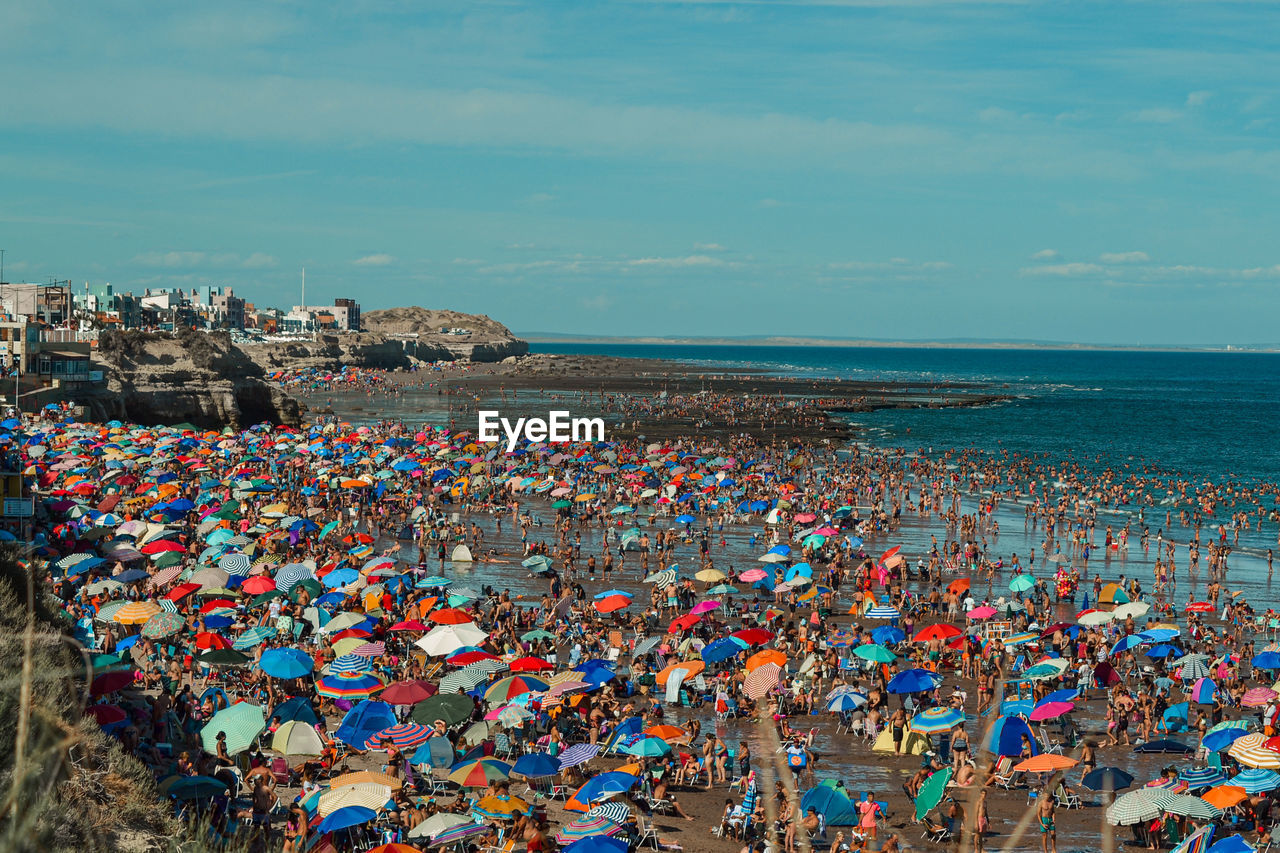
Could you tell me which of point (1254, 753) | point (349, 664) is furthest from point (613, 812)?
point (1254, 753)

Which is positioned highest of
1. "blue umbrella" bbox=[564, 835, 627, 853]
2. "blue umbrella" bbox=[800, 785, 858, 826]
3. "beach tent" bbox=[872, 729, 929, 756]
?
"blue umbrella" bbox=[564, 835, 627, 853]

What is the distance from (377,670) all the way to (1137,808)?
468 inches

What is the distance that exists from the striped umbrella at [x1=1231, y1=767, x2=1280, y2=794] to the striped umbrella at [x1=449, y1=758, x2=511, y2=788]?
9553 mm

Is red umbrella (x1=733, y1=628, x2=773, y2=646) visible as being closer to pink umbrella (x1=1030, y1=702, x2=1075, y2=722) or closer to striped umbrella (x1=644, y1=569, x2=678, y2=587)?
pink umbrella (x1=1030, y1=702, x2=1075, y2=722)

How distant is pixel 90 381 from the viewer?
57.3 m

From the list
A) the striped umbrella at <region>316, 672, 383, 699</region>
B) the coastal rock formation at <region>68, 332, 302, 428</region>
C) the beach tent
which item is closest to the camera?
the striped umbrella at <region>316, 672, 383, 699</region>

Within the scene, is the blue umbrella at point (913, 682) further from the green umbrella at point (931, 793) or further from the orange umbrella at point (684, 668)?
the green umbrella at point (931, 793)

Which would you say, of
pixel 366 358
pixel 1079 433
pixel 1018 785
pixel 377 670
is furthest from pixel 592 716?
pixel 366 358

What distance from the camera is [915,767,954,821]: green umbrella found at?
14.4 metres

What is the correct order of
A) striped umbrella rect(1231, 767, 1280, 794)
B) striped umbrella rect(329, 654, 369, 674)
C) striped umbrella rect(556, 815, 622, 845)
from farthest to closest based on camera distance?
striped umbrella rect(329, 654, 369, 674), striped umbrella rect(1231, 767, 1280, 794), striped umbrella rect(556, 815, 622, 845)

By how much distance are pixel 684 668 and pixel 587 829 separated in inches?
274

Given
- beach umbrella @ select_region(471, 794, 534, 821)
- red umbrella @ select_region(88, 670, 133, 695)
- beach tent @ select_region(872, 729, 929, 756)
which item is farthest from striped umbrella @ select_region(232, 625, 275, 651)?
beach tent @ select_region(872, 729, 929, 756)

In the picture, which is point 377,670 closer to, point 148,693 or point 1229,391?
point 148,693

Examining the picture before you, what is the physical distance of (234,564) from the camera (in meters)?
23.8
